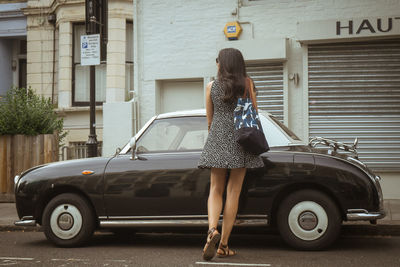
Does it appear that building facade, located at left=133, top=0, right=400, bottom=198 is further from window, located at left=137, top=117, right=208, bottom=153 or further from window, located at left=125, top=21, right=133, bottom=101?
window, located at left=137, top=117, right=208, bottom=153

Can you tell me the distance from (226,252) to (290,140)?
154cm

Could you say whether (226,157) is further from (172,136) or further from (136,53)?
(136,53)

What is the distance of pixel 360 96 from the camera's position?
39.6ft

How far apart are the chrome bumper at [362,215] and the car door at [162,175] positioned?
5.13 ft

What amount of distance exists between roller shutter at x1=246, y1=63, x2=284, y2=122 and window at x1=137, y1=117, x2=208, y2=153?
5521mm

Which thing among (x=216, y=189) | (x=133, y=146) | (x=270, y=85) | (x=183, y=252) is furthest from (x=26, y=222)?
(x=270, y=85)

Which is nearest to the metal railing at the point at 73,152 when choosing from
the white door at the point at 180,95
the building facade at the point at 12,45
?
the white door at the point at 180,95

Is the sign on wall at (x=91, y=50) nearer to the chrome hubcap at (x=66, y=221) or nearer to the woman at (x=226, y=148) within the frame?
the chrome hubcap at (x=66, y=221)

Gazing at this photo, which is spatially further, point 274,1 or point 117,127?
point 117,127

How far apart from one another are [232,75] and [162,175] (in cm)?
154

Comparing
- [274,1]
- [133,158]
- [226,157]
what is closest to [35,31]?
[274,1]

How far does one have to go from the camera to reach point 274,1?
12781 millimetres

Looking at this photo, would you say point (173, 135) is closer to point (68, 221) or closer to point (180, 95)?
point (68, 221)

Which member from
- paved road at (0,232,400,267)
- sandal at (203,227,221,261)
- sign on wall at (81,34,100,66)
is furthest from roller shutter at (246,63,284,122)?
sandal at (203,227,221,261)
